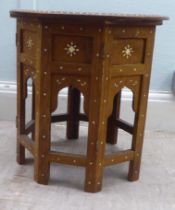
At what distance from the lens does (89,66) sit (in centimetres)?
112

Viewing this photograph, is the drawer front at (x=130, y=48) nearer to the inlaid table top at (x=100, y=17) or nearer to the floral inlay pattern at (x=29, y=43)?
the inlaid table top at (x=100, y=17)

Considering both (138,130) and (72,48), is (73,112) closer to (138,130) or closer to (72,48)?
(138,130)

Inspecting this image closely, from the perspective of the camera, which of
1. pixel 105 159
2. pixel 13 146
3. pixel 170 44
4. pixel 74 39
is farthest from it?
pixel 170 44

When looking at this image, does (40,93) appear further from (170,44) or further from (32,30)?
(170,44)

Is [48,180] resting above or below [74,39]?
below

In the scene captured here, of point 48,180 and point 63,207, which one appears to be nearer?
point 63,207

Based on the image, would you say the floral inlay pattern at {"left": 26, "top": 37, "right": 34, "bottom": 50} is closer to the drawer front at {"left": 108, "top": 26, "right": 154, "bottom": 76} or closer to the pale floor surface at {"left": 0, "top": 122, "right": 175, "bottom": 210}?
the drawer front at {"left": 108, "top": 26, "right": 154, "bottom": 76}

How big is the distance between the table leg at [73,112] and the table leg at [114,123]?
149 millimetres

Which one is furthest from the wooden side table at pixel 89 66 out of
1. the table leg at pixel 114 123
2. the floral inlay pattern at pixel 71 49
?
the table leg at pixel 114 123

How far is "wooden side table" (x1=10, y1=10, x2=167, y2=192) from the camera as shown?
1.09 meters

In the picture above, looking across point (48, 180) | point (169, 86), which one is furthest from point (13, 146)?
point (169, 86)

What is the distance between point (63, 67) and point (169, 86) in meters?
0.86

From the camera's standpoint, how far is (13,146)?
1.60 meters

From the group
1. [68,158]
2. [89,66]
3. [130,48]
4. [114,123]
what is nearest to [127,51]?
[130,48]
